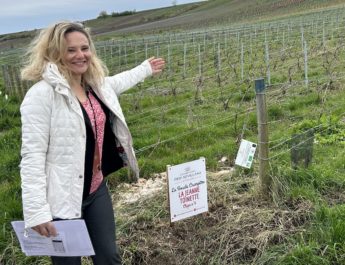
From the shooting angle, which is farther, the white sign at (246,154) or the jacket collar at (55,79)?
the white sign at (246,154)

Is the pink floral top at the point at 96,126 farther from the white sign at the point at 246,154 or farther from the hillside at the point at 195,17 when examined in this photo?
the hillside at the point at 195,17

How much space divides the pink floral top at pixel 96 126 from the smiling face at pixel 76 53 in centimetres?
17

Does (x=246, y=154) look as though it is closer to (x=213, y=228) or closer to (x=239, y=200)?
(x=239, y=200)

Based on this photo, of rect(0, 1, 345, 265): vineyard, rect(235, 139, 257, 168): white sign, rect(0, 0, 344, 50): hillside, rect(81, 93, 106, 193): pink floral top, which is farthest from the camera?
rect(0, 0, 344, 50): hillside

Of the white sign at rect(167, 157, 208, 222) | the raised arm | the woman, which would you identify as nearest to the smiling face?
the woman

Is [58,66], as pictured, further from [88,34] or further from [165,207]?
[165,207]

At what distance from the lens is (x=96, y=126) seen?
248cm

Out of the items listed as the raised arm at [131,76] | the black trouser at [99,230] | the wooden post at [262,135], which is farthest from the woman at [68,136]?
the wooden post at [262,135]

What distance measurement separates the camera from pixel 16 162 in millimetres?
5547

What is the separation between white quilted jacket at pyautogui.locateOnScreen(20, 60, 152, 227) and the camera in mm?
2209

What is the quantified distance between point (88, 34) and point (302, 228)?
6.29 feet

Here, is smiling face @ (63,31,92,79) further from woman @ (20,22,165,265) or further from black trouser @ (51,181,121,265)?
black trouser @ (51,181,121,265)

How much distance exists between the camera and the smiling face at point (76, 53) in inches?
93.4

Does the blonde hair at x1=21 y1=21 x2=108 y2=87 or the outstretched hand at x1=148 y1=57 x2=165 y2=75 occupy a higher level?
the blonde hair at x1=21 y1=21 x2=108 y2=87
